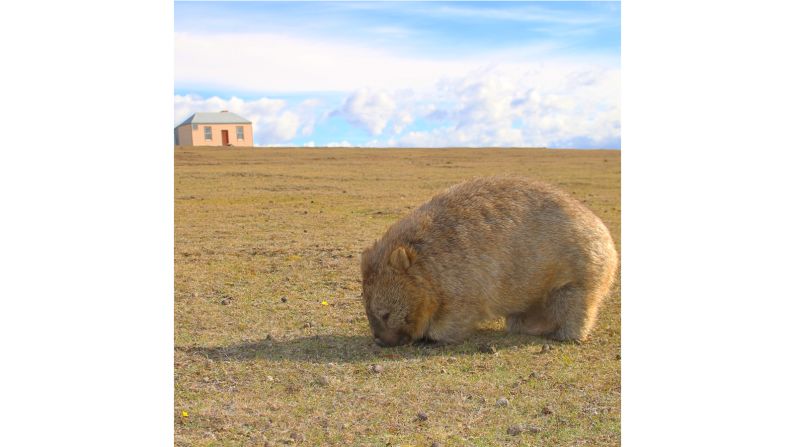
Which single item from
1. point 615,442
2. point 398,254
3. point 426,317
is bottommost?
point 615,442

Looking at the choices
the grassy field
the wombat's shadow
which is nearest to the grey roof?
the grassy field

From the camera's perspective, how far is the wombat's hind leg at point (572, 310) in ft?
22.7

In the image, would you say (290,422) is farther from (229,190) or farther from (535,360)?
(229,190)

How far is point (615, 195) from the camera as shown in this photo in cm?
2294

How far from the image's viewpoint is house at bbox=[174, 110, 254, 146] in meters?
34.8

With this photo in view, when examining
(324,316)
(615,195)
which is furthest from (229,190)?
(324,316)

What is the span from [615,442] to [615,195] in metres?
19.0

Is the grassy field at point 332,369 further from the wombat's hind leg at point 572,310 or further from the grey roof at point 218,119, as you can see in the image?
the grey roof at point 218,119

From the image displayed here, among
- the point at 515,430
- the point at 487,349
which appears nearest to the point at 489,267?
the point at 487,349

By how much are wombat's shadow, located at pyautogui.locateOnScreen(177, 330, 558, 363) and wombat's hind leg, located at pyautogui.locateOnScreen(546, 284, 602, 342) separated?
0.19 meters

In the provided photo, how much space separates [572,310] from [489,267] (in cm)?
94

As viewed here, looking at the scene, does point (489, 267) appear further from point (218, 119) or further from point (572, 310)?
point (218, 119)

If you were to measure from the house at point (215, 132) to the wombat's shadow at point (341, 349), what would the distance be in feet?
93.9

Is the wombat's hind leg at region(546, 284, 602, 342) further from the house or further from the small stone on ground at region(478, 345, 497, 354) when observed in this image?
the house
